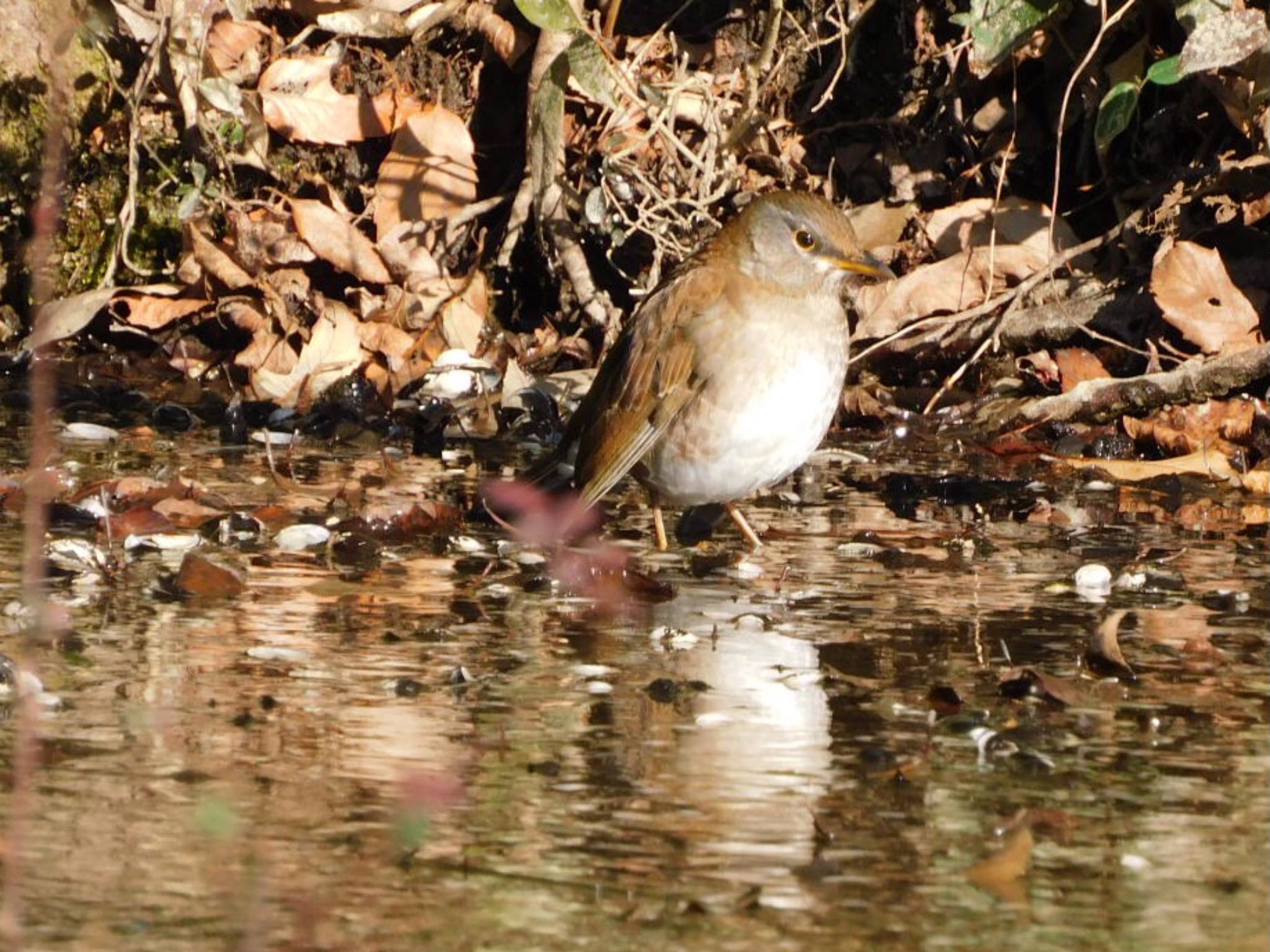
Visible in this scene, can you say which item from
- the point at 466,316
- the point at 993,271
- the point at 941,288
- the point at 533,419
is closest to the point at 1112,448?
the point at 993,271

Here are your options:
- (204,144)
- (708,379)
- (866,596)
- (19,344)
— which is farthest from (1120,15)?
(19,344)

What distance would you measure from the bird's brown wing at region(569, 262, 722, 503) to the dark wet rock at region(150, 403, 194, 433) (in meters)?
1.84

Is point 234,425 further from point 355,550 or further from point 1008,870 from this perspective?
point 1008,870

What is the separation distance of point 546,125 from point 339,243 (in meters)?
0.96

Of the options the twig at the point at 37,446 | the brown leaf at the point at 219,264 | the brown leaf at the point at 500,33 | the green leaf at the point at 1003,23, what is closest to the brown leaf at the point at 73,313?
the brown leaf at the point at 219,264

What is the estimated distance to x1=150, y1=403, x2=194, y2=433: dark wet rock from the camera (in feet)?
24.5

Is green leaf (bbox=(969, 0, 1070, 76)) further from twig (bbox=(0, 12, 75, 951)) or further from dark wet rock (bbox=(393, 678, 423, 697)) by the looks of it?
twig (bbox=(0, 12, 75, 951))

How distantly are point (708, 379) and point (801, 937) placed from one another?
3155 millimetres

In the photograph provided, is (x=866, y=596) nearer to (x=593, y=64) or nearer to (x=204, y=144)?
(x=593, y=64)

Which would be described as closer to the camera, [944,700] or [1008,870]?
[1008,870]

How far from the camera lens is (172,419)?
297 inches

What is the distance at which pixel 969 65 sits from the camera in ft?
25.2

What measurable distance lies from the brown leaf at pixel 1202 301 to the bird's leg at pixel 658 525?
79.7 inches

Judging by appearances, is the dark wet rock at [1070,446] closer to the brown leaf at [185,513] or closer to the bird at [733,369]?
the bird at [733,369]
